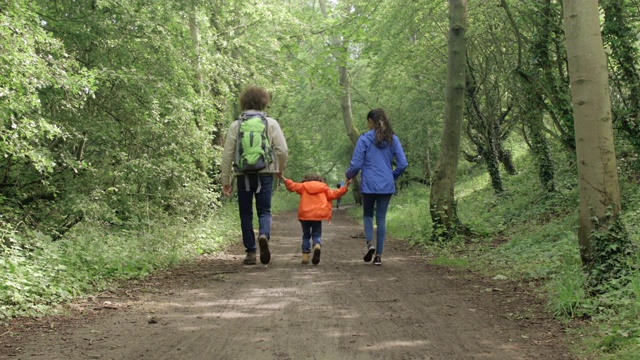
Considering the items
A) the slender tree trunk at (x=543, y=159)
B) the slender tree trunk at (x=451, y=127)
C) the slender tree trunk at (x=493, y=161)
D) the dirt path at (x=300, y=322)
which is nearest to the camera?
the dirt path at (x=300, y=322)

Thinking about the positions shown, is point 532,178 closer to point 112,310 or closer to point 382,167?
point 382,167

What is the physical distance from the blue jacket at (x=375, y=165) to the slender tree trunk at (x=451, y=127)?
2.53 m

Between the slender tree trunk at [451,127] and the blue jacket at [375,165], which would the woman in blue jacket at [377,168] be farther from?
the slender tree trunk at [451,127]

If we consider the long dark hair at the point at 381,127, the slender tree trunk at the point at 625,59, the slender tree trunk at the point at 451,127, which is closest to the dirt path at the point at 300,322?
the long dark hair at the point at 381,127

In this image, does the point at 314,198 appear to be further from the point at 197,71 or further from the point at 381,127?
the point at 197,71

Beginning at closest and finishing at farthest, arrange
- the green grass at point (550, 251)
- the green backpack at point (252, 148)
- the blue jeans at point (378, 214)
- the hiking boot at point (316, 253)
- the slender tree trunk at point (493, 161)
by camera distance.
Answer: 1. the green grass at point (550, 251)
2. the green backpack at point (252, 148)
3. the hiking boot at point (316, 253)
4. the blue jeans at point (378, 214)
5. the slender tree trunk at point (493, 161)

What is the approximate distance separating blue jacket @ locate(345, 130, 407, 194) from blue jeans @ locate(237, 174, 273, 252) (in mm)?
1271

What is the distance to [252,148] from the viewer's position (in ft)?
24.5

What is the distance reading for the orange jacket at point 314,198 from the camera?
8172 millimetres

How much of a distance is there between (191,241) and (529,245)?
570 centimetres

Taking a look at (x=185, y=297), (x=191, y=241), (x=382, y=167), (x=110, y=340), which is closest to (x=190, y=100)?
(x=191, y=241)

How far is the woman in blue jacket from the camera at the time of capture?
8023 millimetres

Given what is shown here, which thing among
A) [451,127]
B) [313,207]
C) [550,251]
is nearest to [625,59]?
[451,127]

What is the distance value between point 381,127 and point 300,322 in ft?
13.6
